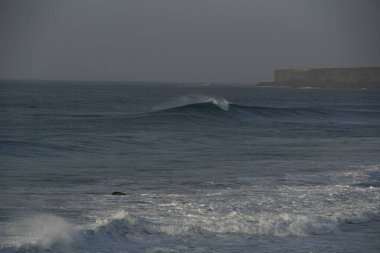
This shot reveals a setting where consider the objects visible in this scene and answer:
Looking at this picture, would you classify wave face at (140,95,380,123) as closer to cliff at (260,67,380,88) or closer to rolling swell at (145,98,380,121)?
rolling swell at (145,98,380,121)

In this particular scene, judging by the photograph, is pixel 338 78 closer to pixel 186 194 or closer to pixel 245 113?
pixel 245 113

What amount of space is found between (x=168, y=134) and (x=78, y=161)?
32.9 ft

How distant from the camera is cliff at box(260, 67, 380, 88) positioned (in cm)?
17938

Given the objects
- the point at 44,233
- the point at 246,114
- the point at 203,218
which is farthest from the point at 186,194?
the point at 246,114

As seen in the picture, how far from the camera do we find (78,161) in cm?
1881

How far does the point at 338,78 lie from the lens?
7362 inches

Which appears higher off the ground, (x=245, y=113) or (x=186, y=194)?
(x=186, y=194)

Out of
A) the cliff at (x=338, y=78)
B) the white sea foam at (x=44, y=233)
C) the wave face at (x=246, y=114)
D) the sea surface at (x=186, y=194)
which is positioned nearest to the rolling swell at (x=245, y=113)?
the wave face at (x=246, y=114)

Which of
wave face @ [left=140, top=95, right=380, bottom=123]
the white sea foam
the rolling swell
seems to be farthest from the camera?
the rolling swell

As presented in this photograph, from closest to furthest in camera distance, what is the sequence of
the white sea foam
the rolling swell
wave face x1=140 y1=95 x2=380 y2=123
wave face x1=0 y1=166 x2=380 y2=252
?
the white sea foam
wave face x1=0 y1=166 x2=380 y2=252
wave face x1=140 y1=95 x2=380 y2=123
the rolling swell

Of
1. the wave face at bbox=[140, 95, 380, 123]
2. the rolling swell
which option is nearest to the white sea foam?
the wave face at bbox=[140, 95, 380, 123]

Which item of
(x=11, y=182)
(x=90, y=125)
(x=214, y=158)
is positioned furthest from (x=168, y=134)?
(x=11, y=182)

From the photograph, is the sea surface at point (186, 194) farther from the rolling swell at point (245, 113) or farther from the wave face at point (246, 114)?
the rolling swell at point (245, 113)

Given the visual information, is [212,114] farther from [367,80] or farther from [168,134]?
[367,80]
